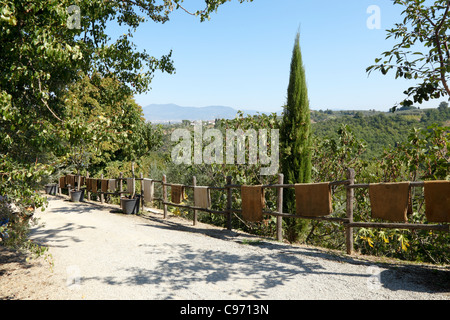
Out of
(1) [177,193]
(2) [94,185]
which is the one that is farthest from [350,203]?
(2) [94,185]

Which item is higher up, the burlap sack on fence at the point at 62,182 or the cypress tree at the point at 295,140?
the cypress tree at the point at 295,140

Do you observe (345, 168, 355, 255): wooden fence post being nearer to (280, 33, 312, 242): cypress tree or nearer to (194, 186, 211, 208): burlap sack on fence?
(280, 33, 312, 242): cypress tree

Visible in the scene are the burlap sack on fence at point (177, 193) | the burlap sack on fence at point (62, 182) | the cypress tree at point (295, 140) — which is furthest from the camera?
the burlap sack on fence at point (62, 182)

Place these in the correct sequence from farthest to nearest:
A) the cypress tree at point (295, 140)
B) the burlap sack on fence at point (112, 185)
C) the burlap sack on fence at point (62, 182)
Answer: the burlap sack on fence at point (62, 182) < the burlap sack on fence at point (112, 185) < the cypress tree at point (295, 140)

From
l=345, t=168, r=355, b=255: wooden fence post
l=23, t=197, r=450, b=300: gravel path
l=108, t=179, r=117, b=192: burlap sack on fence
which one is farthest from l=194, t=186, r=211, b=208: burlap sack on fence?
l=108, t=179, r=117, b=192: burlap sack on fence

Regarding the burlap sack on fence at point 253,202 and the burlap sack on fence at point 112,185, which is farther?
the burlap sack on fence at point 112,185

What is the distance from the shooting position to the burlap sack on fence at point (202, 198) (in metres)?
9.50

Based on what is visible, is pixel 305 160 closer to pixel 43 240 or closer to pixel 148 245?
pixel 148 245

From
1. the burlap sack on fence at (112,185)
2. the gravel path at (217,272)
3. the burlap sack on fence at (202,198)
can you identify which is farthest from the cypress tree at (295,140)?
the burlap sack on fence at (112,185)

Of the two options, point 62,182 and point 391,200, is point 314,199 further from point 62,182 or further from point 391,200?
point 62,182

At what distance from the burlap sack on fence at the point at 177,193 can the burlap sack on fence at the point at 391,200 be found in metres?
6.61

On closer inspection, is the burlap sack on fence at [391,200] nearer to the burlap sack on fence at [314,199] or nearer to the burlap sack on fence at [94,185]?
the burlap sack on fence at [314,199]

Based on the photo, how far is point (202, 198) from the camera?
9609 millimetres

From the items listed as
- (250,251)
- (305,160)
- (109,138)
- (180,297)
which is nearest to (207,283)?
(180,297)
